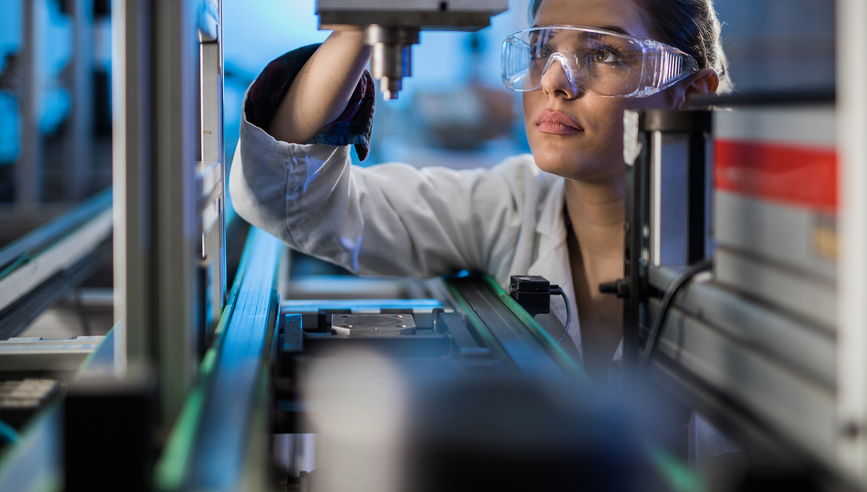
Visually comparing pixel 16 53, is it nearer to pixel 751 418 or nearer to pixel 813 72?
pixel 751 418

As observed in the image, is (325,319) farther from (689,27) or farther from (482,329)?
(689,27)

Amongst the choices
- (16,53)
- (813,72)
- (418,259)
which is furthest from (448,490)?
(813,72)

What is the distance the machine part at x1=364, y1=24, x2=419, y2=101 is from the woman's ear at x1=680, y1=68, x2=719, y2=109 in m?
0.67

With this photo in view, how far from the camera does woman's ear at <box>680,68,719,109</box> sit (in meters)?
1.20

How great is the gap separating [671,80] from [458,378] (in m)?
0.68

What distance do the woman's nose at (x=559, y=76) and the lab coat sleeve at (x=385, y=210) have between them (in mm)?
350

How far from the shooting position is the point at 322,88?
98 cm

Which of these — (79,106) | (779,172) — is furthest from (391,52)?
(79,106)

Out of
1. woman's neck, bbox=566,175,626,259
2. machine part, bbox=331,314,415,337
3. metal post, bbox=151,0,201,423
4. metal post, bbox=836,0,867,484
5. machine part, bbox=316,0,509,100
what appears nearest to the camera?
metal post, bbox=836,0,867,484

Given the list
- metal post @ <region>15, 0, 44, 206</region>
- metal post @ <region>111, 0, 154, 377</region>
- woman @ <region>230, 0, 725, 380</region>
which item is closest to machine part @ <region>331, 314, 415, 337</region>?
woman @ <region>230, 0, 725, 380</region>

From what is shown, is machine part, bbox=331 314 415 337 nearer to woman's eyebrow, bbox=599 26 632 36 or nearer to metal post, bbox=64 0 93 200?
woman's eyebrow, bbox=599 26 632 36

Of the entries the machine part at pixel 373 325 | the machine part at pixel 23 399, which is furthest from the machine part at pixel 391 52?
the machine part at pixel 23 399

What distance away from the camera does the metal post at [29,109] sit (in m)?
2.76

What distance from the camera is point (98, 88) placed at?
13.1ft
